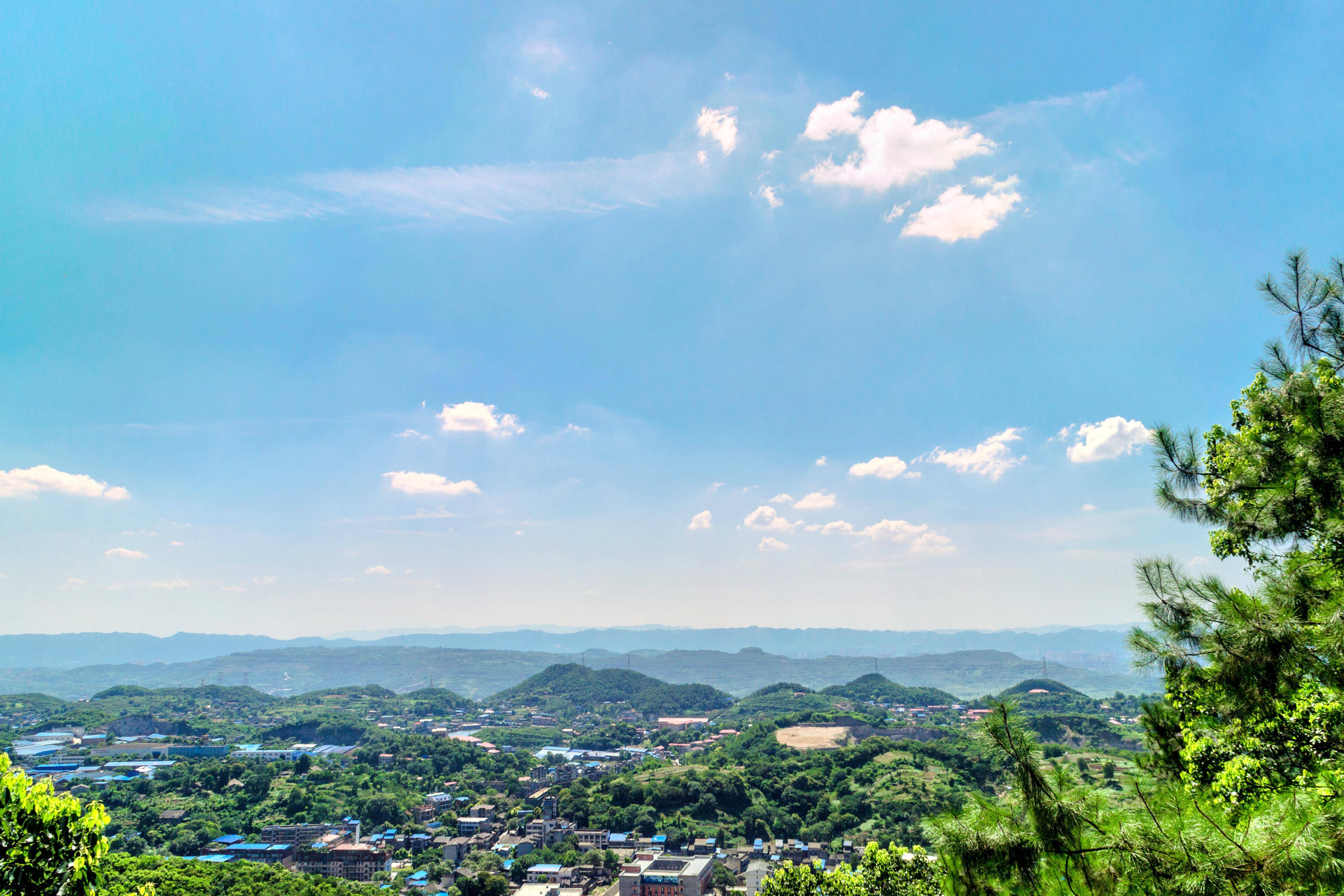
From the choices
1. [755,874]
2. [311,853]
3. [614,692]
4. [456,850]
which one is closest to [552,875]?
[456,850]

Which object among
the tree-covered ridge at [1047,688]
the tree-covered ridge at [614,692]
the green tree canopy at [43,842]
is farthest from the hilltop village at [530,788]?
the tree-covered ridge at [614,692]

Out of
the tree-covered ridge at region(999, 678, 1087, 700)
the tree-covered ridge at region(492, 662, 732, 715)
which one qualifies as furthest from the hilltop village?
the tree-covered ridge at region(492, 662, 732, 715)

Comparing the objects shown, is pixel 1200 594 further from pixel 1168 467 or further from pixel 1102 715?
pixel 1102 715

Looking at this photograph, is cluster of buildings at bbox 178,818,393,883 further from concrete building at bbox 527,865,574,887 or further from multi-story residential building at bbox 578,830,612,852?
multi-story residential building at bbox 578,830,612,852

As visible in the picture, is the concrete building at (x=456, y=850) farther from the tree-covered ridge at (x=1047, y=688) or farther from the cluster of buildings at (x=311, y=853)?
the tree-covered ridge at (x=1047, y=688)

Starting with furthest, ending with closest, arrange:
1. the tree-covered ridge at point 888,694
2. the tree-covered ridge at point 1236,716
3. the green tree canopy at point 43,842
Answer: the tree-covered ridge at point 888,694
the green tree canopy at point 43,842
the tree-covered ridge at point 1236,716
